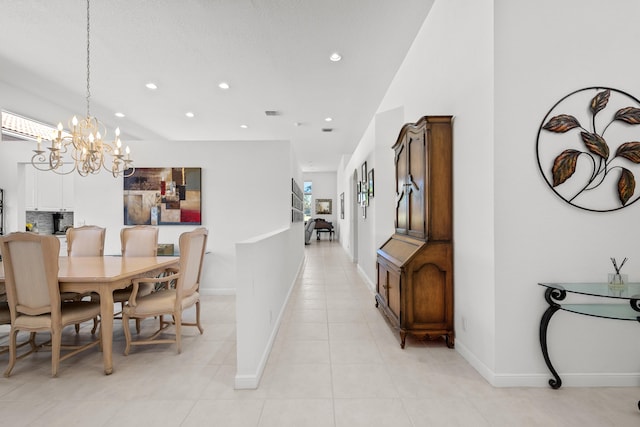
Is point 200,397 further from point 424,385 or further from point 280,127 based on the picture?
point 280,127

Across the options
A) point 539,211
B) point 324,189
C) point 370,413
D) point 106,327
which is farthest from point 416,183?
point 324,189

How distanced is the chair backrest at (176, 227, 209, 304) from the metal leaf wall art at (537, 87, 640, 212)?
2.86 m

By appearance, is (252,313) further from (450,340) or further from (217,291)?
(217,291)

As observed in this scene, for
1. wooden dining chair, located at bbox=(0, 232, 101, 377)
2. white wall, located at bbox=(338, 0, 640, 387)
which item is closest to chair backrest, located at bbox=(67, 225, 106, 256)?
wooden dining chair, located at bbox=(0, 232, 101, 377)

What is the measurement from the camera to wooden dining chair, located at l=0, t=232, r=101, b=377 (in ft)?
7.03

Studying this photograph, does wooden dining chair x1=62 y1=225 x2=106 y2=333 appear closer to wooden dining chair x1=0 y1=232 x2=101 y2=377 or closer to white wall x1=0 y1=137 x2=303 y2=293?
white wall x1=0 y1=137 x2=303 y2=293

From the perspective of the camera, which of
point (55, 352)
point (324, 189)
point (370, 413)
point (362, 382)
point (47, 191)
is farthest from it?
point (324, 189)

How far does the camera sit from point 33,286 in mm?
2205

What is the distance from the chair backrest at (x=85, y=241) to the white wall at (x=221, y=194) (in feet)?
3.64

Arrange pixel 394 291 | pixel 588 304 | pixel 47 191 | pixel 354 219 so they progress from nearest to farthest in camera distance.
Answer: pixel 588 304
pixel 394 291
pixel 47 191
pixel 354 219

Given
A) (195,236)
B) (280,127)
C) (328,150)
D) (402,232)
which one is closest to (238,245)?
(195,236)

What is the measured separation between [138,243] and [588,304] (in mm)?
4387

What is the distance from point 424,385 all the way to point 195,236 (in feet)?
7.44

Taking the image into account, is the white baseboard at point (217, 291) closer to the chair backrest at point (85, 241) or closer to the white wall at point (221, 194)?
the white wall at point (221, 194)
